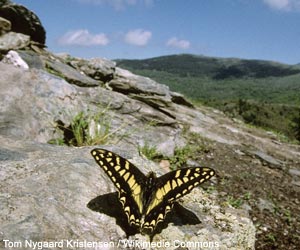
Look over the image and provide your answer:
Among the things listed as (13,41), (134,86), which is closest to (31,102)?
(13,41)

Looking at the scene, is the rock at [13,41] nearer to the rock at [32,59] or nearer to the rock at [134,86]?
the rock at [32,59]

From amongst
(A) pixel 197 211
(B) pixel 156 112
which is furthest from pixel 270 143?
(A) pixel 197 211

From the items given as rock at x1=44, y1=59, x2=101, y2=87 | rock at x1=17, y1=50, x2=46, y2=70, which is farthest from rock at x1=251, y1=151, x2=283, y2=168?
rock at x1=17, y1=50, x2=46, y2=70

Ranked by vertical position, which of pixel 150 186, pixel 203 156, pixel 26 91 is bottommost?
pixel 203 156

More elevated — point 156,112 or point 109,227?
point 156,112

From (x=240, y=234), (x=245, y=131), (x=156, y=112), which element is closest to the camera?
(x=240, y=234)

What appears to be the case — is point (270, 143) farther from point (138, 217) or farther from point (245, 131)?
point (138, 217)

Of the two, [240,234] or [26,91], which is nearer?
[240,234]
